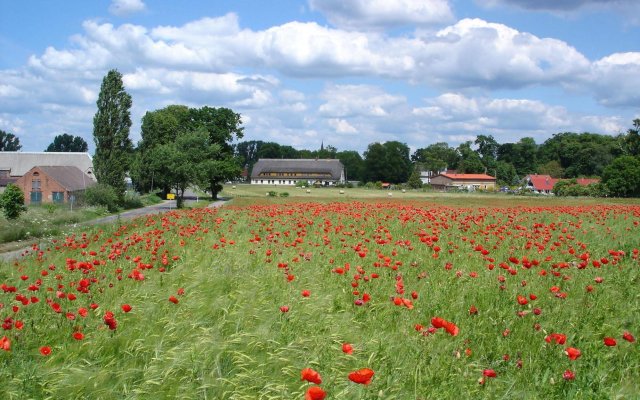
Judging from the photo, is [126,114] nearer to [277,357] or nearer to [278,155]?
[277,357]

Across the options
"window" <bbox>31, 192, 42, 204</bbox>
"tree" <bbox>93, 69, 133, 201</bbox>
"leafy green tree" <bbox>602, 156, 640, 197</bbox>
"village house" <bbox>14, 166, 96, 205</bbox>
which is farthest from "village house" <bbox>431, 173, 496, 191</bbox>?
"tree" <bbox>93, 69, 133, 201</bbox>

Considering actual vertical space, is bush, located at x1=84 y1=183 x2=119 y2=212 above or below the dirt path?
above

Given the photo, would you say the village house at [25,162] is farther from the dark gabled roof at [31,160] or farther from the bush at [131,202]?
the bush at [131,202]

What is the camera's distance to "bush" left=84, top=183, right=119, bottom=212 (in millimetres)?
49938

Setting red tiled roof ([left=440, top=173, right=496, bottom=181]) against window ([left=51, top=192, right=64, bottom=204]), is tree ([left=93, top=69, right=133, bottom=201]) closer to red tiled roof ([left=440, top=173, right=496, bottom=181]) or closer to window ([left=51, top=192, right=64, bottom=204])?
window ([left=51, top=192, right=64, bottom=204])

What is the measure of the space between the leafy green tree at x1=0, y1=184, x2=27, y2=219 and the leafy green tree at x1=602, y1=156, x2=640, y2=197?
7854 centimetres

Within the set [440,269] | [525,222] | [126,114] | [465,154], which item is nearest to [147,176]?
[126,114]

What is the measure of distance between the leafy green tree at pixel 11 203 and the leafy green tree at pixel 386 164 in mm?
111915

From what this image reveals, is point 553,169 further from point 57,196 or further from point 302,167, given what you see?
point 57,196

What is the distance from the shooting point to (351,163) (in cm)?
17862

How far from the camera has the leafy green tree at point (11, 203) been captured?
108 feet

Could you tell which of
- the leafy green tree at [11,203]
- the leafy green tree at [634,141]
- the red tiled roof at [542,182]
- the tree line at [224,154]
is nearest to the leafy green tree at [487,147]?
the tree line at [224,154]

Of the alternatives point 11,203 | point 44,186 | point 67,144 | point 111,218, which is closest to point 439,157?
point 67,144

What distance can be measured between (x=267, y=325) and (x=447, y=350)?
159 centimetres
